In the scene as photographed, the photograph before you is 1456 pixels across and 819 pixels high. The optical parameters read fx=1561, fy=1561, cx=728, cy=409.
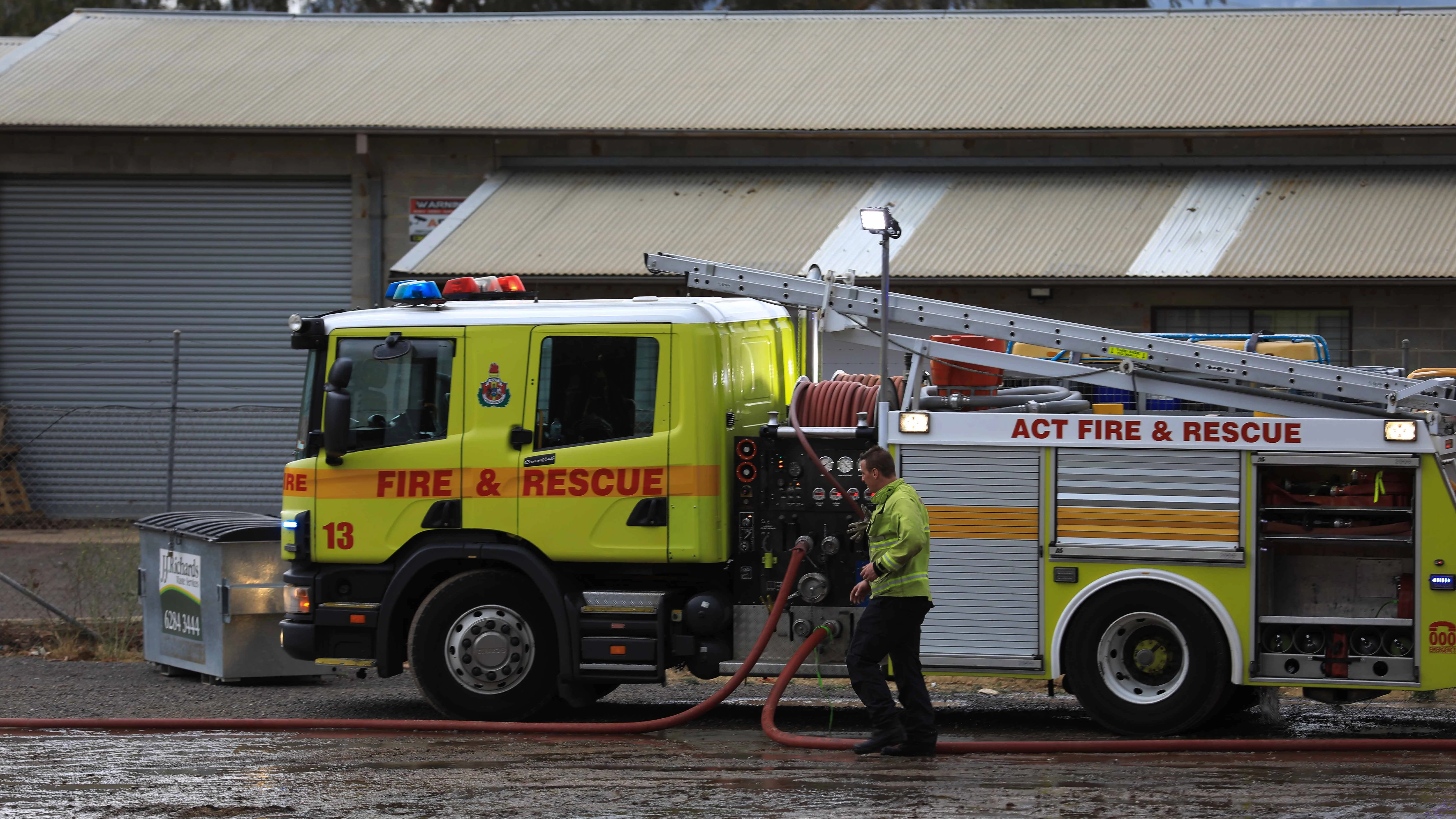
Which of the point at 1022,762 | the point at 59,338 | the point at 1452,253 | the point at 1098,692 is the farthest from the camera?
the point at 59,338

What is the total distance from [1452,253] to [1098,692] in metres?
9.91

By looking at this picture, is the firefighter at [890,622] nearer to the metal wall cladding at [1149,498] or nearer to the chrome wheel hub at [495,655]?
the metal wall cladding at [1149,498]

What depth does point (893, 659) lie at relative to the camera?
27.3 ft

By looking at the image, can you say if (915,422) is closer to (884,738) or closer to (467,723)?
(884,738)

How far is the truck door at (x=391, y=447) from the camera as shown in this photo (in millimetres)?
9242

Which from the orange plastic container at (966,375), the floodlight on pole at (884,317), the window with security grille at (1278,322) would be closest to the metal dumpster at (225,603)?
the floodlight on pole at (884,317)

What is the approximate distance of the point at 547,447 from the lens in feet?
30.0

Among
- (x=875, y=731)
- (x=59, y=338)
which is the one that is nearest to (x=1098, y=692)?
(x=875, y=731)

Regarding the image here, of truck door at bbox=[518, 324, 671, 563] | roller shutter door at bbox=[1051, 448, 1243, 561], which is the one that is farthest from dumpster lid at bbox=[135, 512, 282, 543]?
roller shutter door at bbox=[1051, 448, 1243, 561]

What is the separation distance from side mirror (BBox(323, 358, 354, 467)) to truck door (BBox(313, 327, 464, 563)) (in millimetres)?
91

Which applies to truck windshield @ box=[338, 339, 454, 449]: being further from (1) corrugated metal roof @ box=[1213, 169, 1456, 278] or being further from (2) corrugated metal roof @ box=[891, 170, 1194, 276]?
(1) corrugated metal roof @ box=[1213, 169, 1456, 278]

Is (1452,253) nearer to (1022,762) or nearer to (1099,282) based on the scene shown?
(1099,282)

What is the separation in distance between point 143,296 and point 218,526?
35.4 feet

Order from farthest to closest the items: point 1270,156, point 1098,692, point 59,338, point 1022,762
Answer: point 59,338 < point 1270,156 < point 1098,692 < point 1022,762
